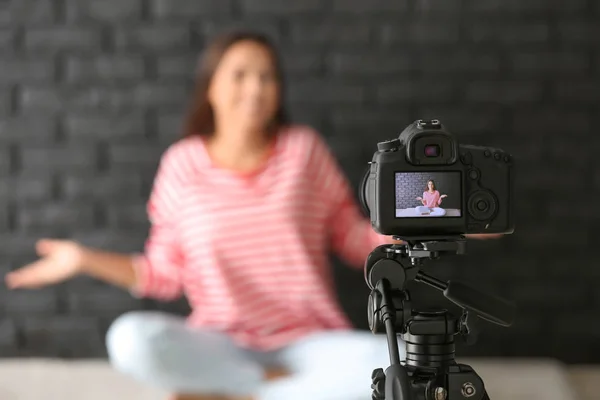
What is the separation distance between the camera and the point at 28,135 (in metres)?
2.22

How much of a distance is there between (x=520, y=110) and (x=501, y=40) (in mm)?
206

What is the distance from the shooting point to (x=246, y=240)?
6.50ft

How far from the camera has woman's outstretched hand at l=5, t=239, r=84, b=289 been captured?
1.98 m

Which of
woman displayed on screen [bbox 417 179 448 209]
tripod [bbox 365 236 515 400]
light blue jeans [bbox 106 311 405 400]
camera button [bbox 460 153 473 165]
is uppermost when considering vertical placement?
camera button [bbox 460 153 473 165]

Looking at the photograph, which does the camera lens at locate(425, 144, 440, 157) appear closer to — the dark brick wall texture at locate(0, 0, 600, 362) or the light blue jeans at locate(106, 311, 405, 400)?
the light blue jeans at locate(106, 311, 405, 400)

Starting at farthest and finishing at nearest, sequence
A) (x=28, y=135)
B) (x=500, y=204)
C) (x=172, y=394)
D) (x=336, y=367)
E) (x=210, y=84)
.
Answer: (x=28, y=135), (x=210, y=84), (x=172, y=394), (x=336, y=367), (x=500, y=204)

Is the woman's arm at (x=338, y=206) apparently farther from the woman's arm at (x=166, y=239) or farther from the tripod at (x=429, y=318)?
the tripod at (x=429, y=318)

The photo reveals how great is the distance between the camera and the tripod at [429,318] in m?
1.02

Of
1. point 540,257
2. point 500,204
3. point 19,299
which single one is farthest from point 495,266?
point 19,299

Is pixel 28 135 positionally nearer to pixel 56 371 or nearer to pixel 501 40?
pixel 56 371

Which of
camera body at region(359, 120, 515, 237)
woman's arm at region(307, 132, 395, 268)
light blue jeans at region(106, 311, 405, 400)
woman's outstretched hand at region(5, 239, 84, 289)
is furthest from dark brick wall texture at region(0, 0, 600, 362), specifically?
camera body at region(359, 120, 515, 237)

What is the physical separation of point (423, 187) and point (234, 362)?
991 millimetres

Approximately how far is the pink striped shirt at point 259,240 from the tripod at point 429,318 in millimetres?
885

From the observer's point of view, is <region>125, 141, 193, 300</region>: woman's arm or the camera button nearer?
the camera button
